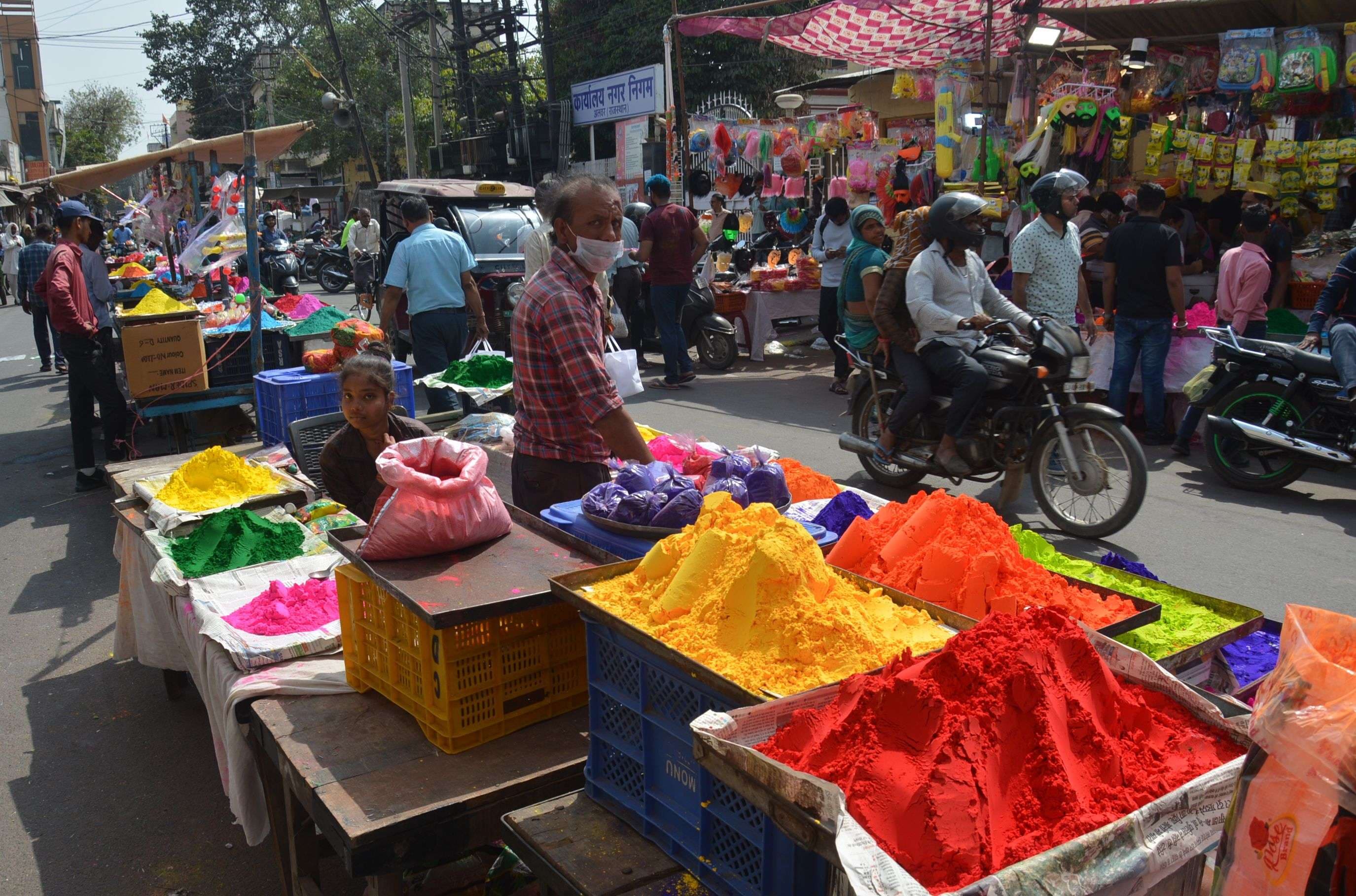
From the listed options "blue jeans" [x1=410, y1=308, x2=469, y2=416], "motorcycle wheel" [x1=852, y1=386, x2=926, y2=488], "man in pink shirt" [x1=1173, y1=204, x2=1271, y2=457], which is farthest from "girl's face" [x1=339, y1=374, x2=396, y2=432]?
"man in pink shirt" [x1=1173, y1=204, x2=1271, y2=457]

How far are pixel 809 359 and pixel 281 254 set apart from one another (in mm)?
13844

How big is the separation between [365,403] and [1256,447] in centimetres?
575

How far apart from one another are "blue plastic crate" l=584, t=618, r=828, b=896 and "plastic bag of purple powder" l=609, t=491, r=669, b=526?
25.9 inches

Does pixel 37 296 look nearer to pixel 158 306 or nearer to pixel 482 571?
pixel 158 306

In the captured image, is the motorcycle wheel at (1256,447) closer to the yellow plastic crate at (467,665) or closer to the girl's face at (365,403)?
the girl's face at (365,403)

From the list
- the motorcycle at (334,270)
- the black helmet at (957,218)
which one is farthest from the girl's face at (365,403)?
the motorcycle at (334,270)

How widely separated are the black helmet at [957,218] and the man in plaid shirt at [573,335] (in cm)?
299

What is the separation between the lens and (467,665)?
2.47m

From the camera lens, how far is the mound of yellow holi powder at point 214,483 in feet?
14.1

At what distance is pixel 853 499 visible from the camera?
3404mm

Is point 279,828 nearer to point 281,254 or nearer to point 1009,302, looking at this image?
point 1009,302

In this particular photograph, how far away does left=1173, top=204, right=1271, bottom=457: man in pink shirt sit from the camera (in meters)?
7.71

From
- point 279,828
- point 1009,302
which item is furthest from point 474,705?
point 1009,302

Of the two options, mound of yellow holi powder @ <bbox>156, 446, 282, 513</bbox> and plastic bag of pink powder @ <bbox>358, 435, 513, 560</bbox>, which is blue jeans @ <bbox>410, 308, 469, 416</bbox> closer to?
mound of yellow holi powder @ <bbox>156, 446, 282, 513</bbox>
